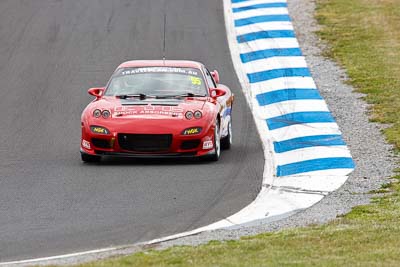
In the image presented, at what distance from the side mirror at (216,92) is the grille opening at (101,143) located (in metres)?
1.88

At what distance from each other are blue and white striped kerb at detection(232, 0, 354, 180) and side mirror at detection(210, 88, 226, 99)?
1.02 meters

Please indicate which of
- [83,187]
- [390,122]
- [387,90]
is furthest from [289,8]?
[83,187]

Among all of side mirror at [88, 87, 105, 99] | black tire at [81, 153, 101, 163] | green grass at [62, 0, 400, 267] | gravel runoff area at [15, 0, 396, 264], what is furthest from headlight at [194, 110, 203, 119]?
green grass at [62, 0, 400, 267]

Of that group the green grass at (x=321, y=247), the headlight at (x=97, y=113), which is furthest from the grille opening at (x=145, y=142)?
the green grass at (x=321, y=247)

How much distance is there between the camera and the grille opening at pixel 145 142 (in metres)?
13.8

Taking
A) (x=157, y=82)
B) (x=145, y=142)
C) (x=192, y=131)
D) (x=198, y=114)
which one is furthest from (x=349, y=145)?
(x=145, y=142)

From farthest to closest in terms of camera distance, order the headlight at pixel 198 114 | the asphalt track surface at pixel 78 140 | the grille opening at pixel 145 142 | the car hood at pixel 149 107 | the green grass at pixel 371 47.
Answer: the green grass at pixel 371 47
the headlight at pixel 198 114
the car hood at pixel 149 107
the grille opening at pixel 145 142
the asphalt track surface at pixel 78 140

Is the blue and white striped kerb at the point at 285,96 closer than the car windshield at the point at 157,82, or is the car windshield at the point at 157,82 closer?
the blue and white striped kerb at the point at 285,96

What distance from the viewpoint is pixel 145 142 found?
545 inches

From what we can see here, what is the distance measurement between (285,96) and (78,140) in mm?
4115

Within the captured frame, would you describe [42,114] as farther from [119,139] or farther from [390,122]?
[390,122]

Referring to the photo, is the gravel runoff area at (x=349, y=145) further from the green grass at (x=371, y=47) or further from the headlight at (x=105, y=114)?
the headlight at (x=105, y=114)

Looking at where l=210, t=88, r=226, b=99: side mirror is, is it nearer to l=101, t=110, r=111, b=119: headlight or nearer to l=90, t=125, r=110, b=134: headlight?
l=101, t=110, r=111, b=119: headlight

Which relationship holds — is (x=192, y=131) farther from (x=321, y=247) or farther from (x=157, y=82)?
(x=321, y=247)
